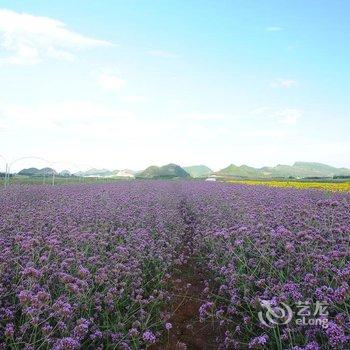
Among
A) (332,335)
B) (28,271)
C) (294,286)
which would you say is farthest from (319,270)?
(28,271)

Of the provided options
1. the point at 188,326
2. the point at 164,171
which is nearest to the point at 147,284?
the point at 188,326

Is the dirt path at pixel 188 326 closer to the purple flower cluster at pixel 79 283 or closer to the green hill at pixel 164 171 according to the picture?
the purple flower cluster at pixel 79 283

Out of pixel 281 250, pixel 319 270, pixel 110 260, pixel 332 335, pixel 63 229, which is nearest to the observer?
pixel 332 335

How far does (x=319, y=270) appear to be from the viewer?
3.99 meters

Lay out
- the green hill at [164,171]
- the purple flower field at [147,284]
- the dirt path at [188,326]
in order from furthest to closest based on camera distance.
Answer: the green hill at [164,171], the dirt path at [188,326], the purple flower field at [147,284]

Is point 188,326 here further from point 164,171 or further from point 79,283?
point 164,171

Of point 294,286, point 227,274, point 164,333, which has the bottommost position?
point 164,333

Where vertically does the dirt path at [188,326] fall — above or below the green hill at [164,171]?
below

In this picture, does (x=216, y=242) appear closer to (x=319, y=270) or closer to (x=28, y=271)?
(x=319, y=270)

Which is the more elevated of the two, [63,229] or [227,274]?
[63,229]

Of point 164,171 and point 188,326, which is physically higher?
point 164,171

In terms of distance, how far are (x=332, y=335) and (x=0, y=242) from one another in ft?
14.5

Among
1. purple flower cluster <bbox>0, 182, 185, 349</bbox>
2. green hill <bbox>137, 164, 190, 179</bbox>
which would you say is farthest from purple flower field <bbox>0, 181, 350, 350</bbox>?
green hill <bbox>137, 164, 190, 179</bbox>

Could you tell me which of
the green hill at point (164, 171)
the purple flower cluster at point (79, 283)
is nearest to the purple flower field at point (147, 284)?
the purple flower cluster at point (79, 283)
